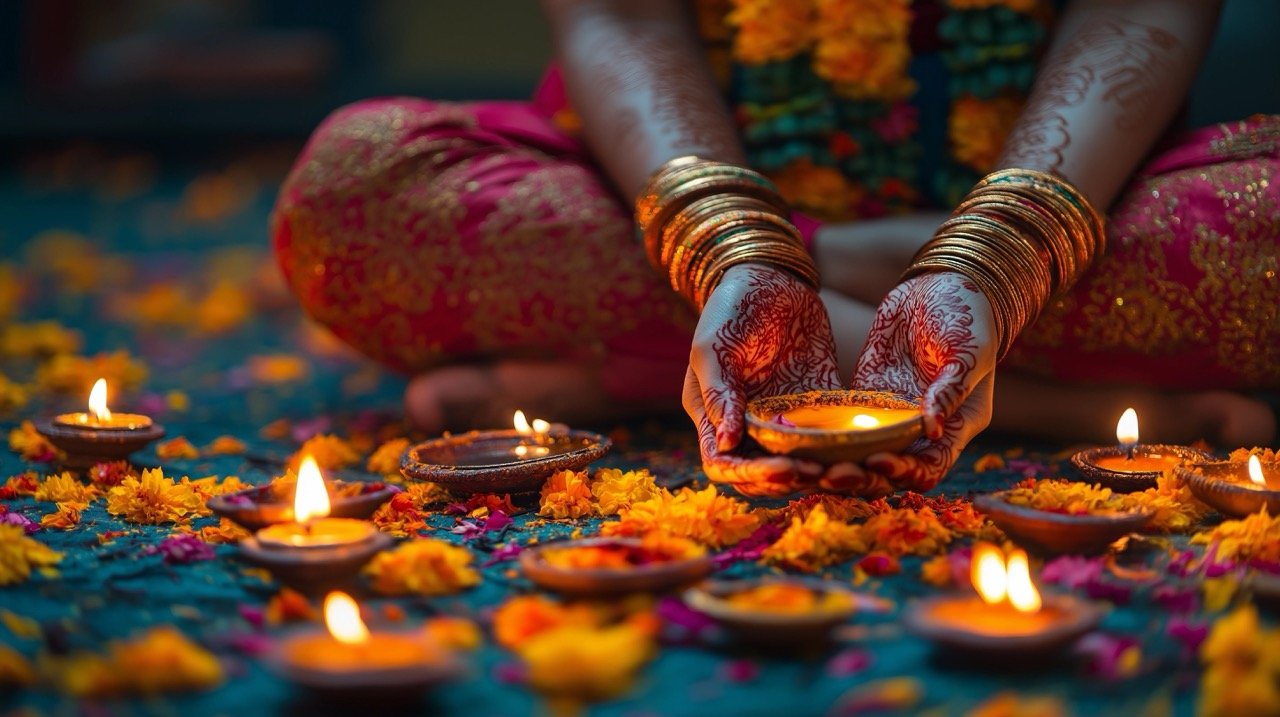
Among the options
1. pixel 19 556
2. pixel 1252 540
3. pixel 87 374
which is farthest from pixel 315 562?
pixel 87 374

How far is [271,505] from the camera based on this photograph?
61.5 inches

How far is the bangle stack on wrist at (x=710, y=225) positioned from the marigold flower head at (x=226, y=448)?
0.83 metres

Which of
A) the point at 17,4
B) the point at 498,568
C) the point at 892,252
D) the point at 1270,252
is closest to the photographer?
the point at 498,568

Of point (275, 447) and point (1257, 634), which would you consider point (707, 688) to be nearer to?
point (1257, 634)

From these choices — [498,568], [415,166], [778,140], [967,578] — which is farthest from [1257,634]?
[415,166]

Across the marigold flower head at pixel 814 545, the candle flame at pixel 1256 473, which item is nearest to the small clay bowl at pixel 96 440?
the marigold flower head at pixel 814 545

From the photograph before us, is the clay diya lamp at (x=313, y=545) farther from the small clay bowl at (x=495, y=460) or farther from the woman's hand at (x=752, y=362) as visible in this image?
the woman's hand at (x=752, y=362)

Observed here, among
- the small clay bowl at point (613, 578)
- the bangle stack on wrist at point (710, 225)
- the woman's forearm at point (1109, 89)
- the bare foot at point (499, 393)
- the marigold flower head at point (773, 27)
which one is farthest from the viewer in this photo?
the marigold flower head at point (773, 27)

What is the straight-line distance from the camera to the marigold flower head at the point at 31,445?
2.12m

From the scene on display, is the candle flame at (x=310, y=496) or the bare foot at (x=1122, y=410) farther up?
the bare foot at (x=1122, y=410)

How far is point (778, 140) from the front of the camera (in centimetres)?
249

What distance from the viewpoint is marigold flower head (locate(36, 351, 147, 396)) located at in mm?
2766

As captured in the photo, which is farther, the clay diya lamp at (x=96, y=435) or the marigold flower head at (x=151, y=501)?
the clay diya lamp at (x=96, y=435)

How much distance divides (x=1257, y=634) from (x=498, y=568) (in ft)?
2.72
